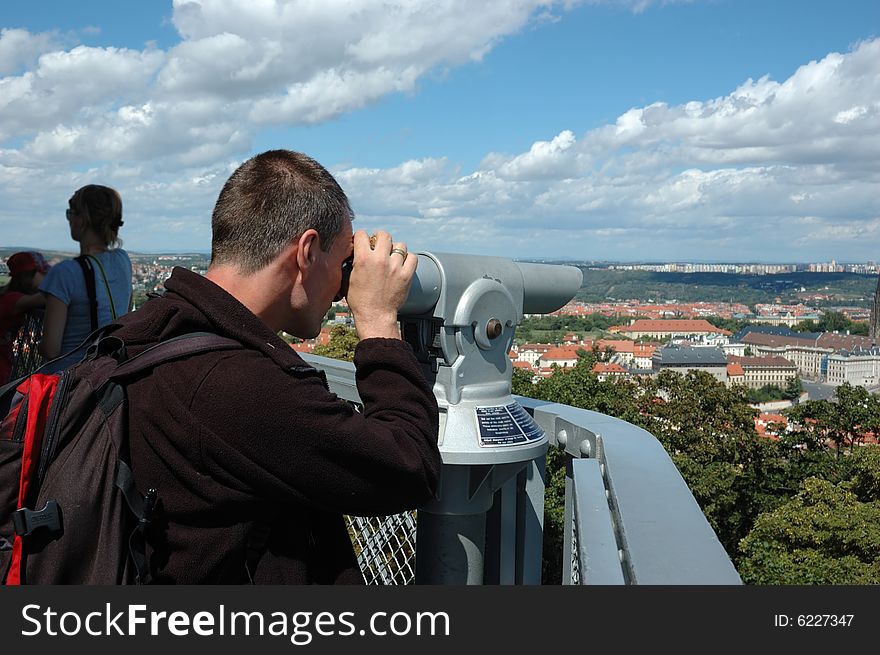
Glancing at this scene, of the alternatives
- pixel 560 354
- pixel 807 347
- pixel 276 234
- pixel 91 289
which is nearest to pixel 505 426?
pixel 276 234

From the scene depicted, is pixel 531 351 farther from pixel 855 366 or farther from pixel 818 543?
pixel 818 543

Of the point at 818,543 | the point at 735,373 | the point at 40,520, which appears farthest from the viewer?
the point at 735,373

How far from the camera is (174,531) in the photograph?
1.33 meters

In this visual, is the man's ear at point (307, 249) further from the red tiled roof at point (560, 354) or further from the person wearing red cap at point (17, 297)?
the red tiled roof at point (560, 354)

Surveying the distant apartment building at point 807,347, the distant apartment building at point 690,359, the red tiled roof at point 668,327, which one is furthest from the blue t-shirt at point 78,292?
the red tiled roof at point 668,327

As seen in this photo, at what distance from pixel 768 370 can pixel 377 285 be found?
9158 centimetres

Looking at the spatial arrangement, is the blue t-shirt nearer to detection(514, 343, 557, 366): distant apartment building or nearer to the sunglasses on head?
the sunglasses on head

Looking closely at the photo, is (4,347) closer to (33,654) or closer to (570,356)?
(33,654)

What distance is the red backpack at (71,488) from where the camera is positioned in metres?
1.21

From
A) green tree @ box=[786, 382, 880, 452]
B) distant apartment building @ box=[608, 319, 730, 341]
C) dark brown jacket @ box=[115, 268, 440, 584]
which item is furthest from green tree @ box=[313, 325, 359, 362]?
distant apartment building @ box=[608, 319, 730, 341]

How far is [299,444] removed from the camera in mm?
1262

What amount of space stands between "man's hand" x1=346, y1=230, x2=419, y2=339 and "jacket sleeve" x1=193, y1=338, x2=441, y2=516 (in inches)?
10.5

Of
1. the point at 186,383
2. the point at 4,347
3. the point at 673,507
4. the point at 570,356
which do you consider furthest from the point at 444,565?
the point at 570,356

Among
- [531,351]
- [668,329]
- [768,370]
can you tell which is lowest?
[768,370]
